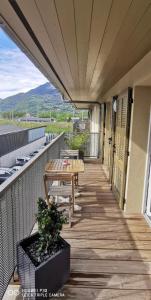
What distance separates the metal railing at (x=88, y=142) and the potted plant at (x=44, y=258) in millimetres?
5277

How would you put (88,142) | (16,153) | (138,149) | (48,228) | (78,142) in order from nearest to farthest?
(48,228) → (138,149) → (78,142) → (88,142) → (16,153)

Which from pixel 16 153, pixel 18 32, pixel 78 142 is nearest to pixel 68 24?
pixel 18 32

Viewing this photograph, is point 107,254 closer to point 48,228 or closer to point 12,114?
point 48,228

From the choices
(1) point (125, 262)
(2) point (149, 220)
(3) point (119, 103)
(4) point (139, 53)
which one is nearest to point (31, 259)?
(1) point (125, 262)

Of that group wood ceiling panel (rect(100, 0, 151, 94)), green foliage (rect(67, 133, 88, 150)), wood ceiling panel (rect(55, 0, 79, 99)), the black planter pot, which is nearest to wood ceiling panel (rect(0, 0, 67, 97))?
wood ceiling panel (rect(55, 0, 79, 99))

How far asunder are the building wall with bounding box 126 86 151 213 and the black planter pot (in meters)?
1.90

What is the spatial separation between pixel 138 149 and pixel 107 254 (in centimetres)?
166

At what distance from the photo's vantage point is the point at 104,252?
2.67 m

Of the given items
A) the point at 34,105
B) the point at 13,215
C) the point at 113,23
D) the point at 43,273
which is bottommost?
the point at 43,273

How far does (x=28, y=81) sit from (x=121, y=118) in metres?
47.1

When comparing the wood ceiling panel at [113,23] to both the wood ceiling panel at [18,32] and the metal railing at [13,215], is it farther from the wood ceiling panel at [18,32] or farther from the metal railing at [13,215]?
the metal railing at [13,215]

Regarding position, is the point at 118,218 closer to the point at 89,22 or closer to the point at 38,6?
the point at 89,22

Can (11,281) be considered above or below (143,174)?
below

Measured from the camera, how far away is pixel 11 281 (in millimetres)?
2146
